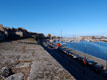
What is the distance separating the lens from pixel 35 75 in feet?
6.64

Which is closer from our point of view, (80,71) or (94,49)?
(80,71)

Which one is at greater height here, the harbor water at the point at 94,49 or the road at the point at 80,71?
the road at the point at 80,71

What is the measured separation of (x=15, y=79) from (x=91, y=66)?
69.1 feet

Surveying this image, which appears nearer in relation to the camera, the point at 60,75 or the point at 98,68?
the point at 60,75

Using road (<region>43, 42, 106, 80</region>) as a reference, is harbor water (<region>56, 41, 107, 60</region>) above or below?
below

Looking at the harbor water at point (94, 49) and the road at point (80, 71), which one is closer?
the road at point (80, 71)

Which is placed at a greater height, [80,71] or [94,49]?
[80,71]

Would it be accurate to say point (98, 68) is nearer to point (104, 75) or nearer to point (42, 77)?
point (104, 75)

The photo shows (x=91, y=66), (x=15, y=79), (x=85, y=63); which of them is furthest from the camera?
(x=85, y=63)

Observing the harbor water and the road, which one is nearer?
the road

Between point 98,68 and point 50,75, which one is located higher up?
point 50,75

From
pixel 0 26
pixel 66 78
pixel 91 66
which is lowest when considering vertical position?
pixel 91 66

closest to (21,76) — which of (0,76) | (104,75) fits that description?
(0,76)

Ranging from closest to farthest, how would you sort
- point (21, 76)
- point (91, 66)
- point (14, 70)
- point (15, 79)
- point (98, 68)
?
point (15, 79), point (21, 76), point (14, 70), point (98, 68), point (91, 66)
